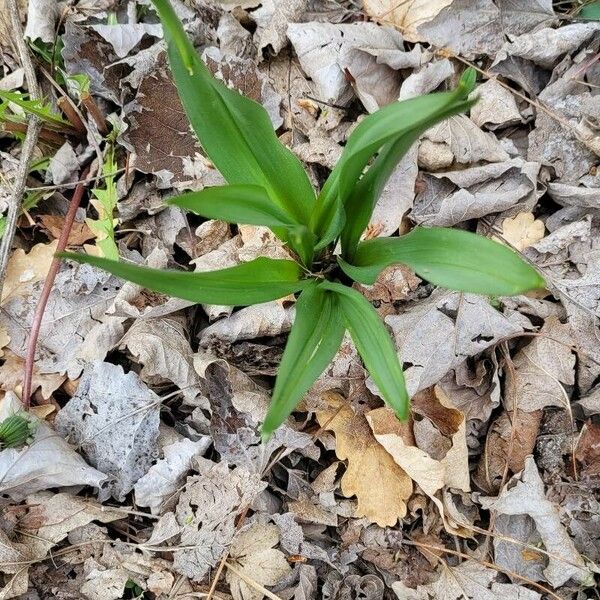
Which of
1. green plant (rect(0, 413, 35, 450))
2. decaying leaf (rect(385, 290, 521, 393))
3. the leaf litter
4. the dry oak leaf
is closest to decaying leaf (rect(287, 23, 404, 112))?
the leaf litter

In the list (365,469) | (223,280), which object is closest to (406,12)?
(223,280)

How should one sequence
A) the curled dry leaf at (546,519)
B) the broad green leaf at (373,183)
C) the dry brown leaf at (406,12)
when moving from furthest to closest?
the dry brown leaf at (406,12)
the curled dry leaf at (546,519)
the broad green leaf at (373,183)

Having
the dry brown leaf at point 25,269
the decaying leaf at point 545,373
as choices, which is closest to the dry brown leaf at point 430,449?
the decaying leaf at point 545,373

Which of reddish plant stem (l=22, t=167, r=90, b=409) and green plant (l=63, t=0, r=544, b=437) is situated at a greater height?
green plant (l=63, t=0, r=544, b=437)

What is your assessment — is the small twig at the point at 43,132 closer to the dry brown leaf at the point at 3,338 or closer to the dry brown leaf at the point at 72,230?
the dry brown leaf at the point at 72,230

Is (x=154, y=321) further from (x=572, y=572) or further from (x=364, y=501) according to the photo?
(x=572, y=572)

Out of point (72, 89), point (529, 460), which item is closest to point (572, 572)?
point (529, 460)

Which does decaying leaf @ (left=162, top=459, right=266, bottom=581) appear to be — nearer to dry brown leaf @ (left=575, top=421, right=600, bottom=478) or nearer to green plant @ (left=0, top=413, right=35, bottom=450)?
green plant @ (left=0, top=413, right=35, bottom=450)
